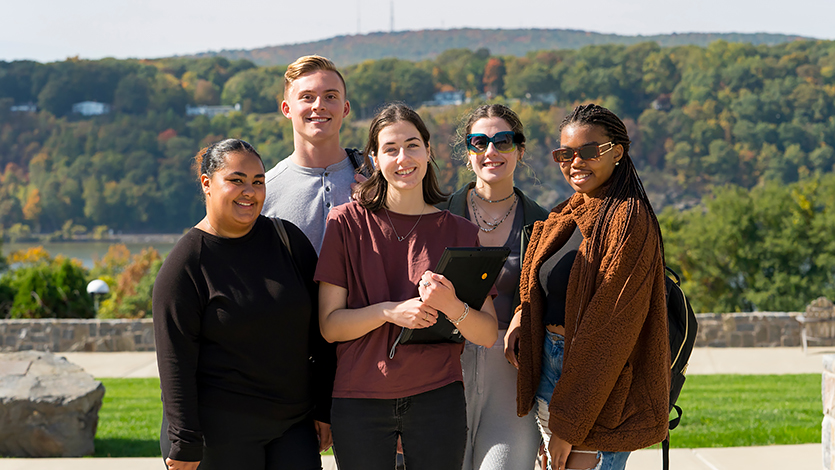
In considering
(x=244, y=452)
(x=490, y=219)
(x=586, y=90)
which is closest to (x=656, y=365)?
(x=490, y=219)

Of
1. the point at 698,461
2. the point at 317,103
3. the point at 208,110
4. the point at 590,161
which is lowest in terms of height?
the point at 698,461

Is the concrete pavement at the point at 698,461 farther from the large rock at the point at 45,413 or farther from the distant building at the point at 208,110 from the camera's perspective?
the distant building at the point at 208,110

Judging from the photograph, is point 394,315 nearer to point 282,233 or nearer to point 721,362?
point 282,233

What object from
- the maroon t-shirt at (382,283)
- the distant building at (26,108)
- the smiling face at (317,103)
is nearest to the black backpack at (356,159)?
the smiling face at (317,103)

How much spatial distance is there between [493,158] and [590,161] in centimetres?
70

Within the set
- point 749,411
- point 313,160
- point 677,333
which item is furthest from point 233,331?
point 749,411

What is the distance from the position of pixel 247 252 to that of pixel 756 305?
16.6 meters

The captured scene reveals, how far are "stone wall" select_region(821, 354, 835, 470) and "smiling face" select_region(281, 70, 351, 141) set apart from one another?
294 centimetres

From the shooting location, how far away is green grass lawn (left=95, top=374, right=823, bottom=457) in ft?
18.0

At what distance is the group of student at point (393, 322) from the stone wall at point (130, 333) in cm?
1078

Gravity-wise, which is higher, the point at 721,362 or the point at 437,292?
the point at 437,292

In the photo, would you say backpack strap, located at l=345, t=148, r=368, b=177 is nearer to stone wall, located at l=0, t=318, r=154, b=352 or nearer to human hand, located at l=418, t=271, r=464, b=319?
human hand, located at l=418, t=271, r=464, b=319

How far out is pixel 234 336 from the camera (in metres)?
2.34

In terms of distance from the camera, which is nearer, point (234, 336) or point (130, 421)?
point (234, 336)
